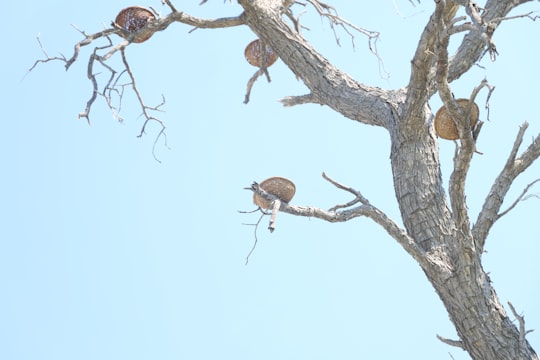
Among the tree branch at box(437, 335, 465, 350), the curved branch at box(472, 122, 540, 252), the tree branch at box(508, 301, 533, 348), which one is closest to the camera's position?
the tree branch at box(508, 301, 533, 348)

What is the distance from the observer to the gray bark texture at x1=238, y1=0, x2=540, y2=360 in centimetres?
324

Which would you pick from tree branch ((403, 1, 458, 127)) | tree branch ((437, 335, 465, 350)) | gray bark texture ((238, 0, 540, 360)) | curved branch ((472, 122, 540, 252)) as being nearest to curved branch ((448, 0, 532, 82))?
gray bark texture ((238, 0, 540, 360))

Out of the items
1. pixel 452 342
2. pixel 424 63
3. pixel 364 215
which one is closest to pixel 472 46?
pixel 424 63

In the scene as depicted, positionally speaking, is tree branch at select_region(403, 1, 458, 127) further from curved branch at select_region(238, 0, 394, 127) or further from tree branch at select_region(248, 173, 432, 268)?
tree branch at select_region(248, 173, 432, 268)

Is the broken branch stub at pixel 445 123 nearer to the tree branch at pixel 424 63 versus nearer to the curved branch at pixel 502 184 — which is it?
the tree branch at pixel 424 63

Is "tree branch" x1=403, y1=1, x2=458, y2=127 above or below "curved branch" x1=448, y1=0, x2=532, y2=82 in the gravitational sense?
below

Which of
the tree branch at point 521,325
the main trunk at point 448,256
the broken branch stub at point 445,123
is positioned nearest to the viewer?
the tree branch at point 521,325

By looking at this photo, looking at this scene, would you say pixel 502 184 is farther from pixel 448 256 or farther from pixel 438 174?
pixel 448 256

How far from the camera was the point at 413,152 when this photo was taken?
367 centimetres

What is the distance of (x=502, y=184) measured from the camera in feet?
11.8

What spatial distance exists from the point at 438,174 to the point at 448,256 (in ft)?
1.46

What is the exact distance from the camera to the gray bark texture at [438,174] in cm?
324

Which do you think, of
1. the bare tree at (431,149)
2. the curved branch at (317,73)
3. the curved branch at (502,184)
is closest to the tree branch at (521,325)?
the bare tree at (431,149)

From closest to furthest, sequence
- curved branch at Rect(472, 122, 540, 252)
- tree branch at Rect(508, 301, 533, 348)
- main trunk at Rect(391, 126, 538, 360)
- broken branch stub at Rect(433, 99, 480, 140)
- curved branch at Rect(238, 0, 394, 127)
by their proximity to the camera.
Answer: tree branch at Rect(508, 301, 533, 348) → main trunk at Rect(391, 126, 538, 360) → curved branch at Rect(472, 122, 540, 252) → broken branch stub at Rect(433, 99, 480, 140) → curved branch at Rect(238, 0, 394, 127)
